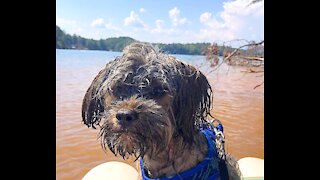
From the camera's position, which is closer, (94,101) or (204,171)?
(204,171)

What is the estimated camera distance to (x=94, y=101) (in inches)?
69.6

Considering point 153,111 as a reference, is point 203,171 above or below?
below

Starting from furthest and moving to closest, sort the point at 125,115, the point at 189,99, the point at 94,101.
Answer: the point at 94,101, the point at 189,99, the point at 125,115

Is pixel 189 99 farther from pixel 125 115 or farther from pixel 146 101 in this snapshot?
pixel 125 115

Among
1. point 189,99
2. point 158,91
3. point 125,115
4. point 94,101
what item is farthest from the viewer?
point 94,101

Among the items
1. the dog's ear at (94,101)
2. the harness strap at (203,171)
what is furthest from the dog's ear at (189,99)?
the dog's ear at (94,101)

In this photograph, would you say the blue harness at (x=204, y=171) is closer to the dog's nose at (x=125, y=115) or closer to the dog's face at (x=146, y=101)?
the dog's face at (x=146, y=101)

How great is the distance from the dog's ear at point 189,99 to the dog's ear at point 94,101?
0.39 metres

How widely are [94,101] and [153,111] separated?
1.52 ft

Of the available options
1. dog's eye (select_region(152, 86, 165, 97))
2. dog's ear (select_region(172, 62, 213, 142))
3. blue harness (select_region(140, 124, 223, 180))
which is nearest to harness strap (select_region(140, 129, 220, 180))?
blue harness (select_region(140, 124, 223, 180))

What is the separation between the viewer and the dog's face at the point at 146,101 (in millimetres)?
1444

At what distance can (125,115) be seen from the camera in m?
1.38

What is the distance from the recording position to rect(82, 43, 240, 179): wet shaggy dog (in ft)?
4.78

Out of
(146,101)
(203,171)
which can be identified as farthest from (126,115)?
(203,171)
